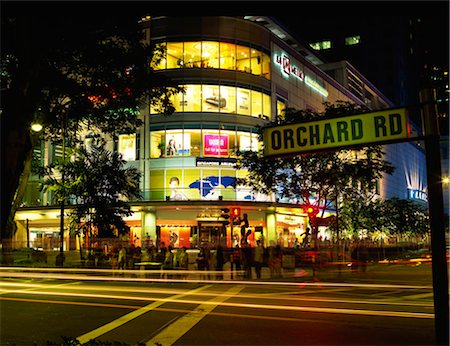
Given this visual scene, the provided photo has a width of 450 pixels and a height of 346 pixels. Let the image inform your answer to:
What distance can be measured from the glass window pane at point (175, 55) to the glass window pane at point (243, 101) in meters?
6.03

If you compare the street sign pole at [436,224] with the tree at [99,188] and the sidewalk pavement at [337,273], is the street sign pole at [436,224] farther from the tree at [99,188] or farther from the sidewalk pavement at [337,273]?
the tree at [99,188]

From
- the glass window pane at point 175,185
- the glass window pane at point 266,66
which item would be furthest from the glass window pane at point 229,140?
the glass window pane at point 266,66

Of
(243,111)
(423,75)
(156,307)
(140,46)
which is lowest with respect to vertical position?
(156,307)

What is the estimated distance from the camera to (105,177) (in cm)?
3319

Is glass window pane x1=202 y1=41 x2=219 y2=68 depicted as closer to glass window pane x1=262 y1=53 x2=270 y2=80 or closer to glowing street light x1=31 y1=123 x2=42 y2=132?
glass window pane x1=262 y1=53 x2=270 y2=80

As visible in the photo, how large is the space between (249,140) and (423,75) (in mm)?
40228

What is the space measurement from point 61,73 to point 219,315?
261 inches

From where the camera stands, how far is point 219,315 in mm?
11398

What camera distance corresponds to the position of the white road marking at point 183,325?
8.77m

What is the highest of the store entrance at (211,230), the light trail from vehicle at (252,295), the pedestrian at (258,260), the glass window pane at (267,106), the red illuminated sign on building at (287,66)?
the red illuminated sign on building at (287,66)

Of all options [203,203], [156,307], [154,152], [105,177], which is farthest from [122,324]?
[154,152]

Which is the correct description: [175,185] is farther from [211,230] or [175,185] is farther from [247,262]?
[247,262]

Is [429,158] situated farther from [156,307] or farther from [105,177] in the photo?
[105,177]

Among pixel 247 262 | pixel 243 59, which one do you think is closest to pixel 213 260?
pixel 247 262
